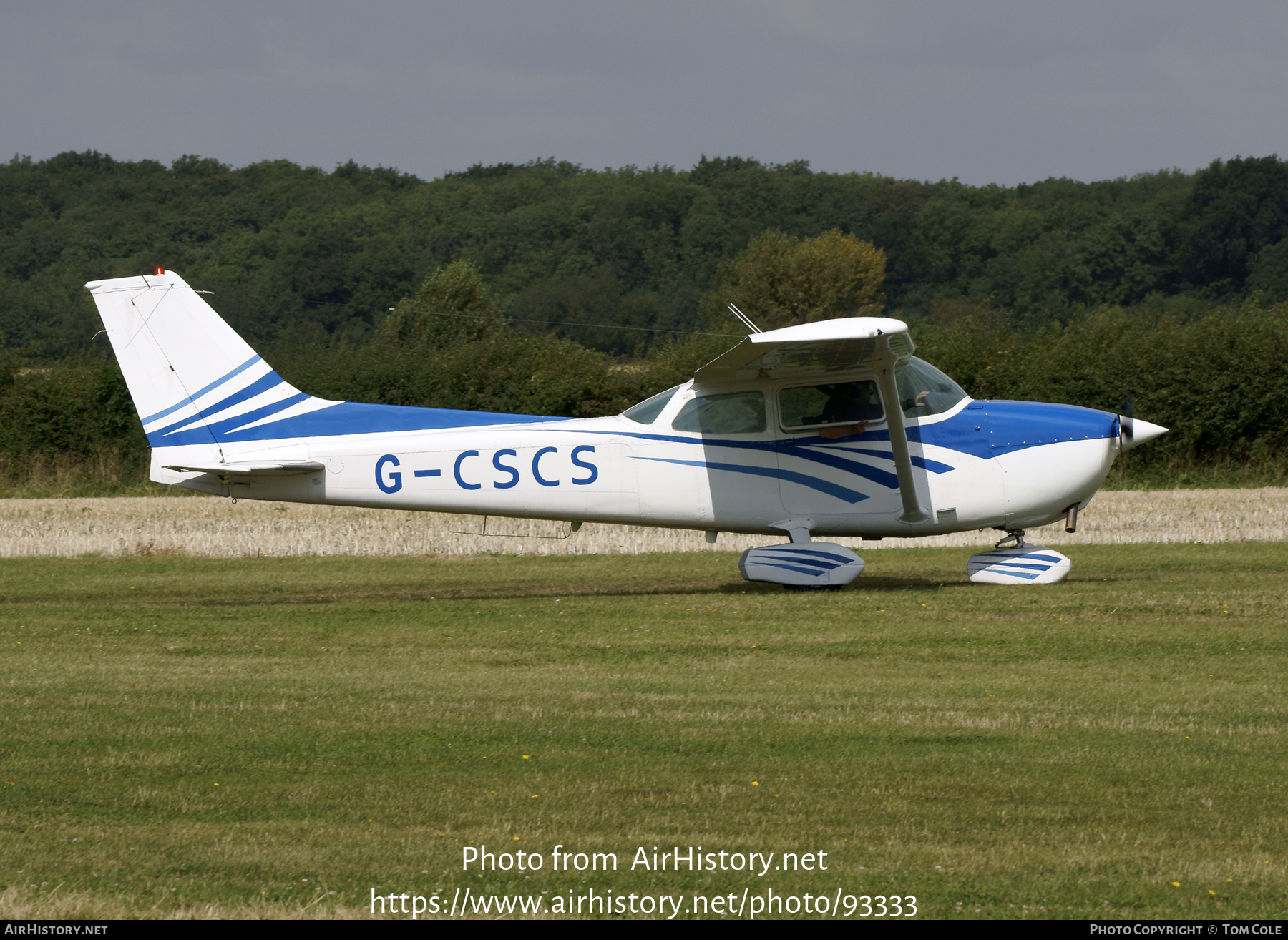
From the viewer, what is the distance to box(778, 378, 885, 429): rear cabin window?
12219 mm

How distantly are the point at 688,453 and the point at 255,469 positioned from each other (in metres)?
4.04

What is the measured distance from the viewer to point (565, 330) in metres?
57.5

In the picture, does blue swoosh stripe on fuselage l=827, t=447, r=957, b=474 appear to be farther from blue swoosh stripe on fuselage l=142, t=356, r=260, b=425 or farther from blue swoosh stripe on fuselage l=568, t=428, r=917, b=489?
blue swoosh stripe on fuselage l=142, t=356, r=260, b=425

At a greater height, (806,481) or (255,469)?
(255,469)

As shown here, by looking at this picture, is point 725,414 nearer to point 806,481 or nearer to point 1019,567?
point 806,481

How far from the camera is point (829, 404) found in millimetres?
12273

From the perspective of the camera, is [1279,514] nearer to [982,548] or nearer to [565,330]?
[982,548]

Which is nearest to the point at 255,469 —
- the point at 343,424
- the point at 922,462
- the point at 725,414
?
the point at 343,424

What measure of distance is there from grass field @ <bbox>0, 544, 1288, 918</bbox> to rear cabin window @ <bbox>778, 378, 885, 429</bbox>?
1.70 metres

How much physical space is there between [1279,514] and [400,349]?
20047 mm

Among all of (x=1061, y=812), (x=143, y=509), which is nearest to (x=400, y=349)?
(x=143, y=509)

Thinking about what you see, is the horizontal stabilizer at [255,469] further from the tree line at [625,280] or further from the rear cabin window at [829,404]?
the tree line at [625,280]

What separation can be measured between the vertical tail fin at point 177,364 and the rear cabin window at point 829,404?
16.2ft

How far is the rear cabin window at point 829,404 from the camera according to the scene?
12.2m
